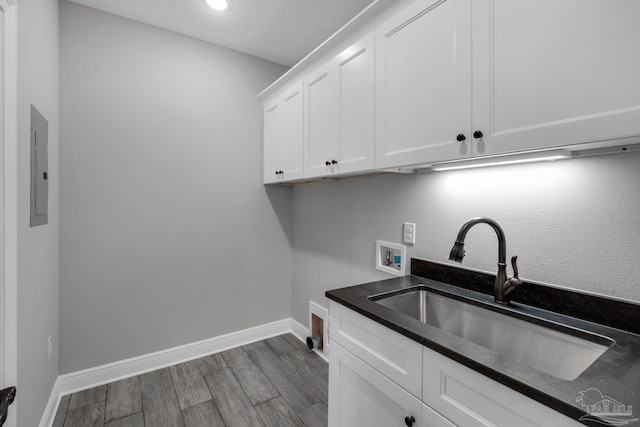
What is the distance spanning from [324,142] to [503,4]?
1.07 metres

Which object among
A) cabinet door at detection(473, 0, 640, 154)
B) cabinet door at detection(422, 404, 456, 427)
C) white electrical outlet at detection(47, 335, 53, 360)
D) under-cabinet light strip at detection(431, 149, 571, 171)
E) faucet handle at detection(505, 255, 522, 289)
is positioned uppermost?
cabinet door at detection(473, 0, 640, 154)

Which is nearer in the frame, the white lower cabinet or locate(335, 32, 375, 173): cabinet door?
the white lower cabinet

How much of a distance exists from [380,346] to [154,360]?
197 centimetres

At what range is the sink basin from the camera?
0.96 meters

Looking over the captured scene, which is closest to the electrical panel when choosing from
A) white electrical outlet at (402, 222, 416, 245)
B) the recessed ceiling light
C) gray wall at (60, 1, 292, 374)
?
gray wall at (60, 1, 292, 374)

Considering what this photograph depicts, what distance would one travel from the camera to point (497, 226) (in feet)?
3.88

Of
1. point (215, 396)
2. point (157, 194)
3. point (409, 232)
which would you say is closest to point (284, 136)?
point (157, 194)

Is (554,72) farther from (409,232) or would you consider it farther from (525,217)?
(409,232)

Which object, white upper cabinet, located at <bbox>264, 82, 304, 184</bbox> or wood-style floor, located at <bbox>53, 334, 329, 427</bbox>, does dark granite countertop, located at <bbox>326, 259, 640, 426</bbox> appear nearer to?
wood-style floor, located at <bbox>53, 334, 329, 427</bbox>

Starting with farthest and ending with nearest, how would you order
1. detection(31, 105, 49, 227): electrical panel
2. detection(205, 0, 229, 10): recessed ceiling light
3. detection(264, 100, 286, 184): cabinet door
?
detection(264, 100, 286, 184): cabinet door
detection(205, 0, 229, 10): recessed ceiling light
detection(31, 105, 49, 227): electrical panel

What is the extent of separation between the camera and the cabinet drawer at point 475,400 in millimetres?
690

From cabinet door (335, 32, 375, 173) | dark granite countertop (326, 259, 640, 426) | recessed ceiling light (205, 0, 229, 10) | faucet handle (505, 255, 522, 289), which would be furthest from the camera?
recessed ceiling light (205, 0, 229, 10)

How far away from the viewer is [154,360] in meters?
2.23

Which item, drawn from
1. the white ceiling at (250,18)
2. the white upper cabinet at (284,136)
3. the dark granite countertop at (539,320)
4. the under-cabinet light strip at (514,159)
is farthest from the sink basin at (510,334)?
the white ceiling at (250,18)
